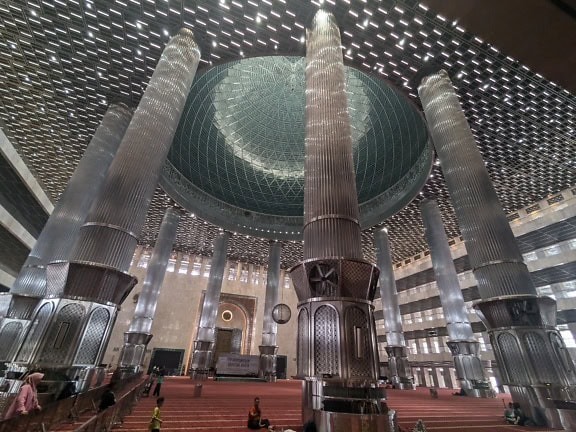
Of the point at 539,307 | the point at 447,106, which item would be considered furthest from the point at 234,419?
the point at 447,106

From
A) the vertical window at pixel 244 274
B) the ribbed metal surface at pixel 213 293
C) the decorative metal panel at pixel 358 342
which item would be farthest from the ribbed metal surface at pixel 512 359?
the vertical window at pixel 244 274

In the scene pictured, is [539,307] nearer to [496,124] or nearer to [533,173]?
[496,124]

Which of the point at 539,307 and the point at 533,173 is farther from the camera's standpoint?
the point at 533,173

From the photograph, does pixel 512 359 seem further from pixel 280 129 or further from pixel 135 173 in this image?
pixel 280 129

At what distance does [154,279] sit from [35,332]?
16345 mm

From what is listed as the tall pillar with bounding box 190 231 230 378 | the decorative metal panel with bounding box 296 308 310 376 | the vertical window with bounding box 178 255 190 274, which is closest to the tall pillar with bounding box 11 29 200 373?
the decorative metal panel with bounding box 296 308 310 376

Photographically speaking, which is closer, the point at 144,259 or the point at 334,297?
the point at 334,297

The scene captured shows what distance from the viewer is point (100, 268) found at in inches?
263

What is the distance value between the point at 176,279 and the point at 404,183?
84.4ft

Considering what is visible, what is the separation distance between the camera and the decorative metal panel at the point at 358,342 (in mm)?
5316

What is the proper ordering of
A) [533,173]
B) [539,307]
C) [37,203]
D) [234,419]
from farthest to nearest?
[37,203] → [533,173] → [539,307] → [234,419]

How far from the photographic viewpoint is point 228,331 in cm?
3250

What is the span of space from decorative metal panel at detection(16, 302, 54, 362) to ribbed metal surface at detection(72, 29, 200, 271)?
1223mm

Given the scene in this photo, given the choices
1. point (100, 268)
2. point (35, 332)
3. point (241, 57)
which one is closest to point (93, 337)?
point (35, 332)
